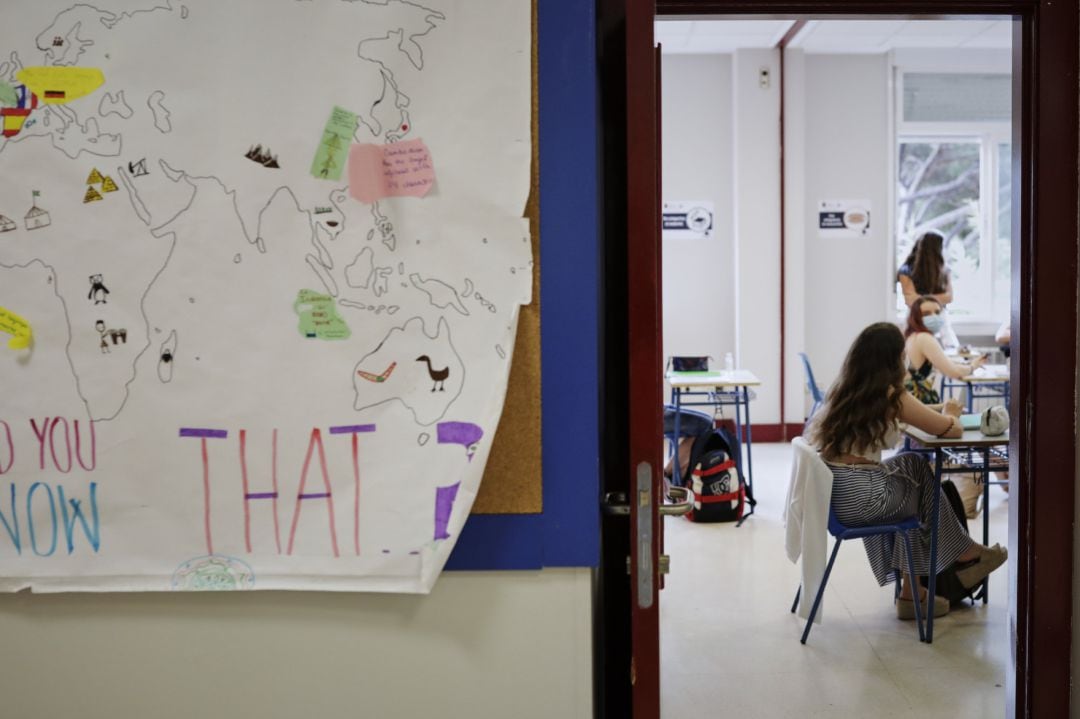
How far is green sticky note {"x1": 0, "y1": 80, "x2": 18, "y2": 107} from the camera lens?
4.78ft

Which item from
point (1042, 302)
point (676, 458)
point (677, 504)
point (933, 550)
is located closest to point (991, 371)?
point (676, 458)

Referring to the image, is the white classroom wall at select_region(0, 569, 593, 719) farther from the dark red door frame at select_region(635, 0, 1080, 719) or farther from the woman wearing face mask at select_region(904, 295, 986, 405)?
the woman wearing face mask at select_region(904, 295, 986, 405)

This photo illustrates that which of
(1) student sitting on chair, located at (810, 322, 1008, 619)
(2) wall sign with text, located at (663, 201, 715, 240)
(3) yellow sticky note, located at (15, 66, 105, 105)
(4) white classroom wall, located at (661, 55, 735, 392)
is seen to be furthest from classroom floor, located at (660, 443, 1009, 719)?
(2) wall sign with text, located at (663, 201, 715, 240)

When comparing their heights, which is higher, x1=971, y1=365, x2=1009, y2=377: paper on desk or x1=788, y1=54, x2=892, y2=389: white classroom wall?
x1=788, y1=54, x2=892, y2=389: white classroom wall

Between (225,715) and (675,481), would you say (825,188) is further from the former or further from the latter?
(225,715)

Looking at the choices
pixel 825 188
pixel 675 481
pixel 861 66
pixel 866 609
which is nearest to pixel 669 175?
pixel 825 188

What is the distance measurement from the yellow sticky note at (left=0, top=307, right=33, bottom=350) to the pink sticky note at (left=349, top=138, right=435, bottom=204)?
0.59 meters

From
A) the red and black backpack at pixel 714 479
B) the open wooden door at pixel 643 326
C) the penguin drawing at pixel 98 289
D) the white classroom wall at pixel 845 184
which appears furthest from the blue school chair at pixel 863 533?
the white classroom wall at pixel 845 184

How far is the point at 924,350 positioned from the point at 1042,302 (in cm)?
254

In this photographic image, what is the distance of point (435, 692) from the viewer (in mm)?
1524

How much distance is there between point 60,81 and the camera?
145 cm

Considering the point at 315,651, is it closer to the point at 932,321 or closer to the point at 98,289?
the point at 98,289

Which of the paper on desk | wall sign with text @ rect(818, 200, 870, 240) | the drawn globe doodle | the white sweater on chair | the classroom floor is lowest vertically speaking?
the classroom floor

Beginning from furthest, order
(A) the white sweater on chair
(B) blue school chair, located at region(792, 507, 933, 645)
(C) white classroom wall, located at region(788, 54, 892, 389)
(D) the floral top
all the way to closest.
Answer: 1. (C) white classroom wall, located at region(788, 54, 892, 389)
2. (D) the floral top
3. (B) blue school chair, located at region(792, 507, 933, 645)
4. (A) the white sweater on chair
